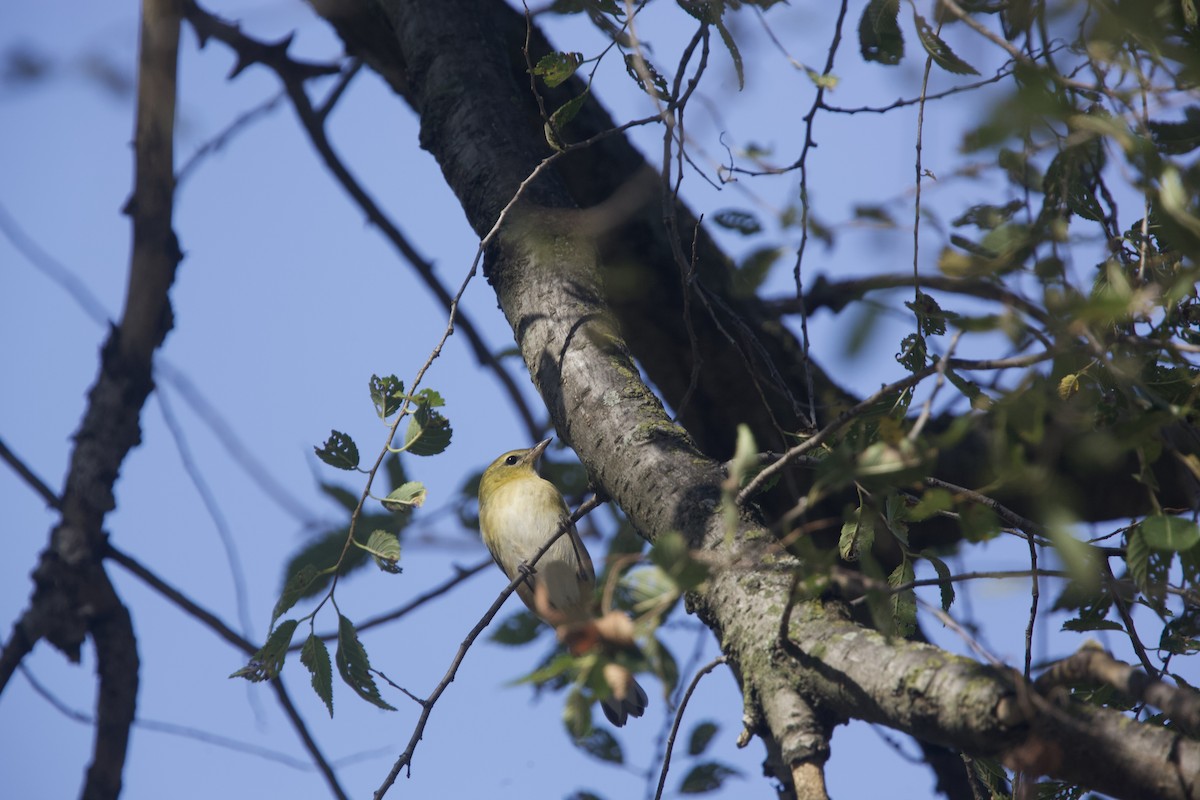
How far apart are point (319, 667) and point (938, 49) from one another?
1.76 metres

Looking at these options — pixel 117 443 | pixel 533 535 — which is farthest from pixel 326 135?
pixel 533 535

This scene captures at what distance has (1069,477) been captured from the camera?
3.43 meters

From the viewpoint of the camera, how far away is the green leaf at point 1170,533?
1.24 meters

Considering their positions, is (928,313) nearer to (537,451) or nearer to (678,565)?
(678,565)

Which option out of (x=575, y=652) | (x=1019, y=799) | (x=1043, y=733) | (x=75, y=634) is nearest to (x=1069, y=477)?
(x=1019, y=799)

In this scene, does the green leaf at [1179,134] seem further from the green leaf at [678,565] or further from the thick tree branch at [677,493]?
the green leaf at [678,565]

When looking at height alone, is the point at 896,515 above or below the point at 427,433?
below

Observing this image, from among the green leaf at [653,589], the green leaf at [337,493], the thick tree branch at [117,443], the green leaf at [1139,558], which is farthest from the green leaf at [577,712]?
the thick tree branch at [117,443]

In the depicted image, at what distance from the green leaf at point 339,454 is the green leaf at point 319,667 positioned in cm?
36

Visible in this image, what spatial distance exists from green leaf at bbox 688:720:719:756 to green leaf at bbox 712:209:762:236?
6.54 ft

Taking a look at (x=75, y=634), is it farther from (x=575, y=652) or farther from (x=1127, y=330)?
(x=1127, y=330)

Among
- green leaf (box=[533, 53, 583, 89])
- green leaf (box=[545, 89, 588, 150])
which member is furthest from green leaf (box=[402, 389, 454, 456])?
green leaf (box=[533, 53, 583, 89])

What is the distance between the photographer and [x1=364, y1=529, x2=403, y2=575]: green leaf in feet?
6.76

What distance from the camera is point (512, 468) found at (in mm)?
4777
